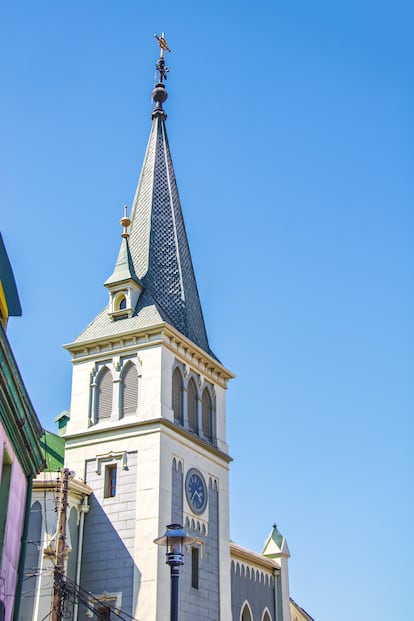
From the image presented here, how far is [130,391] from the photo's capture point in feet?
115

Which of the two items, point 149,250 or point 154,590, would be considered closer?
point 154,590

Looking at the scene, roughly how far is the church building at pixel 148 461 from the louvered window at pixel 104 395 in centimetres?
5

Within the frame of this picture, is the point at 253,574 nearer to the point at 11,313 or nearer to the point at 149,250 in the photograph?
the point at 149,250

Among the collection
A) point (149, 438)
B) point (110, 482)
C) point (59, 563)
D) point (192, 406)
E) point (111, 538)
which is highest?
point (192, 406)

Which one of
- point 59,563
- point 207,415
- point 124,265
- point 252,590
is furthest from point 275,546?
point 59,563

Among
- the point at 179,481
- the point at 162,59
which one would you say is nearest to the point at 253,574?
the point at 179,481

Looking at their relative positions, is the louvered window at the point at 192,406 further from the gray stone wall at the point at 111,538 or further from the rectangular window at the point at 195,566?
the rectangular window at the point at 195,566

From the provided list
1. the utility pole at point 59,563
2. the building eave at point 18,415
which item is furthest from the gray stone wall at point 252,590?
the building eave at point 18,415

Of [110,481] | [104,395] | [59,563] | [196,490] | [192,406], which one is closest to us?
[59,563]

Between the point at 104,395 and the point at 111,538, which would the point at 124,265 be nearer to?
the point at 104,395

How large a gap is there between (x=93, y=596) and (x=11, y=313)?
13642mm

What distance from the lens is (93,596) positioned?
102 ft

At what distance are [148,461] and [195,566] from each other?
4.63m

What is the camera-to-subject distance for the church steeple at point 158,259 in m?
37.2
